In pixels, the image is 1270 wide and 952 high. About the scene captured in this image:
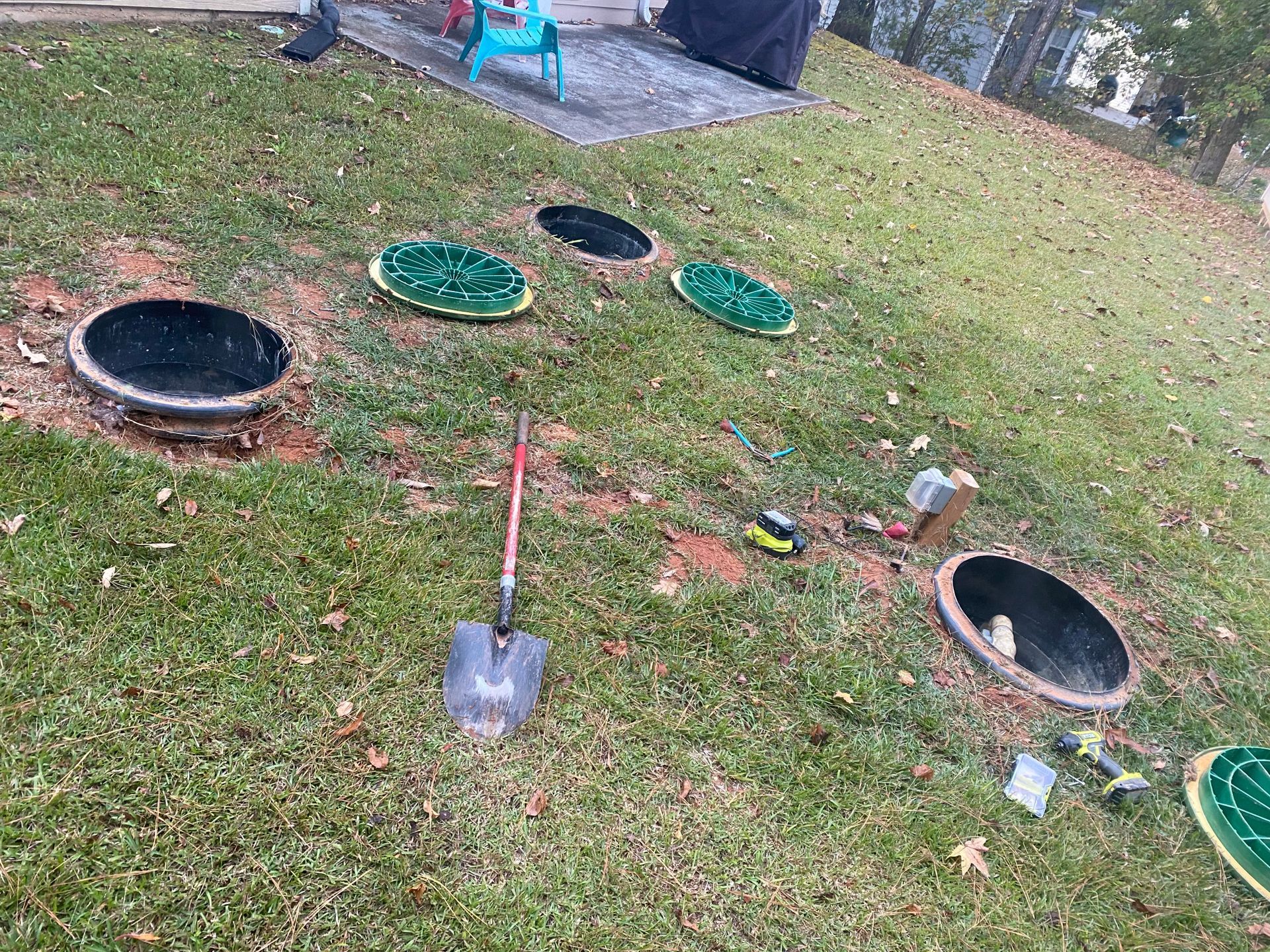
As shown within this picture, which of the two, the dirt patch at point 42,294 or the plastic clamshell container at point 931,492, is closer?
the dirt patch at point 42,294

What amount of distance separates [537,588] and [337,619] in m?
0.69

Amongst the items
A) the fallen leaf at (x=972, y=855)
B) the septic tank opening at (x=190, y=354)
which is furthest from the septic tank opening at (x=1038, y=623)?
the septic tank opening at (x=190, y=354)

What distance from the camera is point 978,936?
2.12 m

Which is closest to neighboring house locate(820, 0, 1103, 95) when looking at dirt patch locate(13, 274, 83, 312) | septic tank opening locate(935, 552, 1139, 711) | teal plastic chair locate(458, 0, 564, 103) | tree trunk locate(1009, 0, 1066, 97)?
tree trunk locate(1009, 0, 1066, 97)

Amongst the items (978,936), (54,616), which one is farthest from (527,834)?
(54,616)

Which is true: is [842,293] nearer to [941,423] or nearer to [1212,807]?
[941,423]

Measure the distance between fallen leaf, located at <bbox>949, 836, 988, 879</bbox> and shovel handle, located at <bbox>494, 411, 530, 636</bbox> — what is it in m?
1.59

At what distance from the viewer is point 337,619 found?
7.81ft

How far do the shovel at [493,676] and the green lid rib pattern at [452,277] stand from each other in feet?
6.29

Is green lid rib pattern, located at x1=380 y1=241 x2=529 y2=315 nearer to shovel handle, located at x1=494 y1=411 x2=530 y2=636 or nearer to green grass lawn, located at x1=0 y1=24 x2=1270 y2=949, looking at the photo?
green grass lawn, located at x1=0 y1=24 x2=1270 y2=949

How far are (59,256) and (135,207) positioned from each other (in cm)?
63

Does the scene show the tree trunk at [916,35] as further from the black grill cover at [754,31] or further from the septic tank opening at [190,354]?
the septic tank opening at [190,354]

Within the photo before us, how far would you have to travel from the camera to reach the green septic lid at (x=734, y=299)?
15.2 ft

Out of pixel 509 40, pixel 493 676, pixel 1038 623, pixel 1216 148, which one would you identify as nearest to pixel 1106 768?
pixel 1038 623
